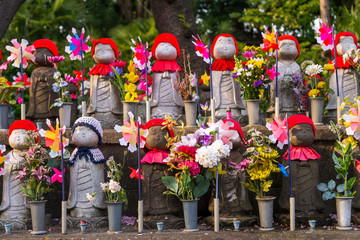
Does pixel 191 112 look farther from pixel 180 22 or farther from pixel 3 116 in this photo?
pixel 180 22

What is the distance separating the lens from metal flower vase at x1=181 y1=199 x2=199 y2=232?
16.8 ft

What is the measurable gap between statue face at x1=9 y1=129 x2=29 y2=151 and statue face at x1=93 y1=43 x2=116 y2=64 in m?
1.25

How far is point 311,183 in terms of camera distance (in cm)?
539

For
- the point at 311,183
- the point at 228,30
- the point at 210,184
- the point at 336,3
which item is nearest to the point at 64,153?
the point at 210,184

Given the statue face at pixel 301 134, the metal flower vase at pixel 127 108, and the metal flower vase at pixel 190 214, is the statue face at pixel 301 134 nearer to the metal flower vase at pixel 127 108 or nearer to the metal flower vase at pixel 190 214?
the metal flower vase at pixel 190 214

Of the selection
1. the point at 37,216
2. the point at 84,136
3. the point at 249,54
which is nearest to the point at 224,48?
the point at 249,54

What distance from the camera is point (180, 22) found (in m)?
8.60

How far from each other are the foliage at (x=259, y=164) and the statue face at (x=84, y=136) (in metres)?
1.42

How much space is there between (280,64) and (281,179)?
1374mm

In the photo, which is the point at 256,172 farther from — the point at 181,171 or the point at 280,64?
the point at 280,64

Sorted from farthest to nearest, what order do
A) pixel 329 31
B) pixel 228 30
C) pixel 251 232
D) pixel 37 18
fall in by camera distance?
pixel 37 18 → pixel 228 30 → pixel 329 31 → pixel 251 232

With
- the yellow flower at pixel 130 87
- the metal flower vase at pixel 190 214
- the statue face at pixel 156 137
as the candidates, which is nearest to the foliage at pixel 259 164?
the metal flower vase at pixel 190 214

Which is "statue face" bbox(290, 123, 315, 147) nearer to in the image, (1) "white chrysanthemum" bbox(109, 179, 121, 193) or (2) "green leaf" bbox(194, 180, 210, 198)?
(2) "green leaf" bbox(194, 180, 210, 198)

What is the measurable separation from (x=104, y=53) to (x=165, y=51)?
664 mm
